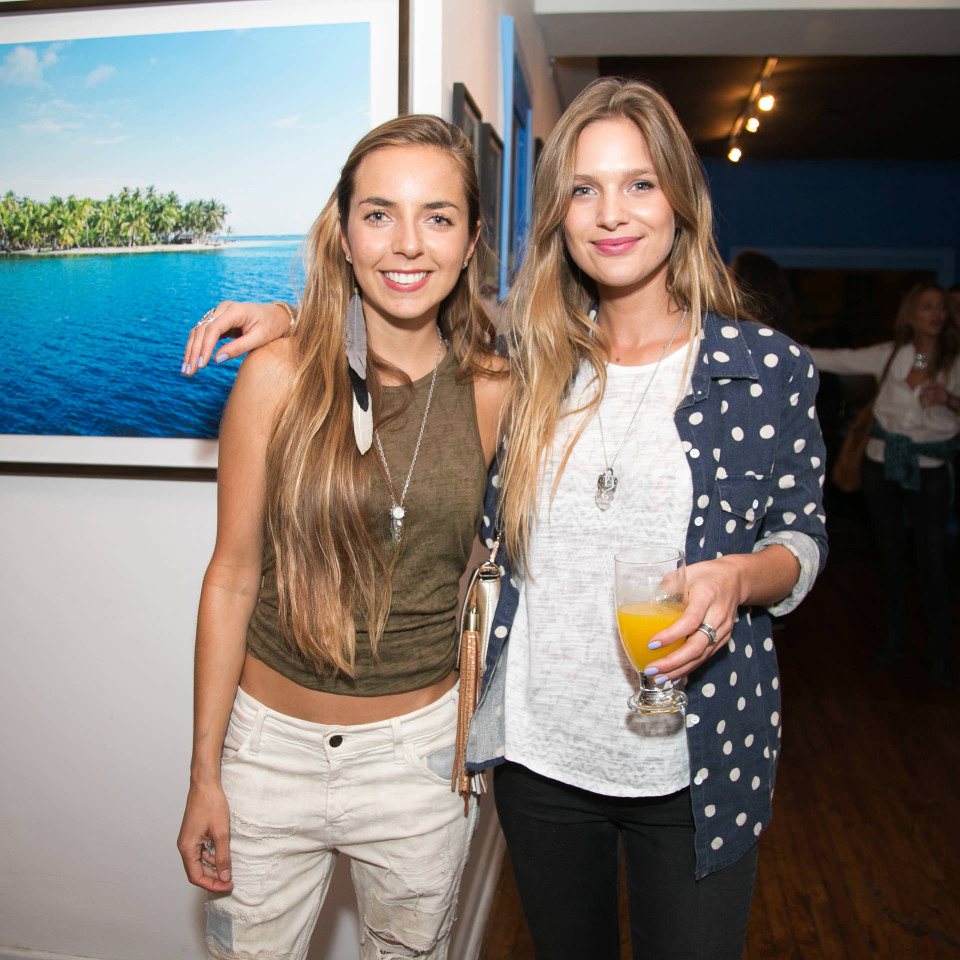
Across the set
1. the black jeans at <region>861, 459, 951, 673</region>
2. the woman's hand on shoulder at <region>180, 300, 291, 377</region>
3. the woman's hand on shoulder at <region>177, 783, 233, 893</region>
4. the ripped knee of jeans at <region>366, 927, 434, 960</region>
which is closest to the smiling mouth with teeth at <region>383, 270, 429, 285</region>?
the woman's hand on shoulder at <region>180, 300, 291, 377</region>

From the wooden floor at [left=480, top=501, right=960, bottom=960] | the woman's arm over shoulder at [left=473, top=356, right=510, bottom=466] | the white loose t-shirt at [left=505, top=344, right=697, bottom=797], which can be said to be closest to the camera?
the white loose t-shirt at [left=505, top=344, right=697, bottom=797]

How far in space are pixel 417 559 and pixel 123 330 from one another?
2.75 ft

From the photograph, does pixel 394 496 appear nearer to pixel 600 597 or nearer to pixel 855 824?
pixel 600 597

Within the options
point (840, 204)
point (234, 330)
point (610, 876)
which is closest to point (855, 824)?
point (610, 876)

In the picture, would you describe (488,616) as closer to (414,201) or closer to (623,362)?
(623,362)

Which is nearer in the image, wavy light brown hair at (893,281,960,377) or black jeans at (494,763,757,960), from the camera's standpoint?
black jeans at (494,763,757,960)

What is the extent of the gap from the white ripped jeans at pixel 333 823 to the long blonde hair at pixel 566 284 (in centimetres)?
35

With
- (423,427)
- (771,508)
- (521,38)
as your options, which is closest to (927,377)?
(521,38)

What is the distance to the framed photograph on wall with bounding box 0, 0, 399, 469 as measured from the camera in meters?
1.66

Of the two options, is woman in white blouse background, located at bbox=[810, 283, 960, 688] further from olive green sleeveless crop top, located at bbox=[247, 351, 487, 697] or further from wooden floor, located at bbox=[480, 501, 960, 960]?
olive green sleeveless crop top, located at bbox=[247, 351, 487, 697]

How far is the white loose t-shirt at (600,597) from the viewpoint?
3.87ft

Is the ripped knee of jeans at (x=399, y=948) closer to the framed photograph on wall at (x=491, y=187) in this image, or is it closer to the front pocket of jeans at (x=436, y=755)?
the front pocket of jeans at (x=436, y=755)

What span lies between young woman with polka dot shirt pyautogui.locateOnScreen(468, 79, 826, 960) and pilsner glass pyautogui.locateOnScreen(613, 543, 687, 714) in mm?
86

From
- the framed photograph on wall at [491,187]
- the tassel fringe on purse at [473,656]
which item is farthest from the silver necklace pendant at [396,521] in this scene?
the framed photograph on wall at [491,187]
